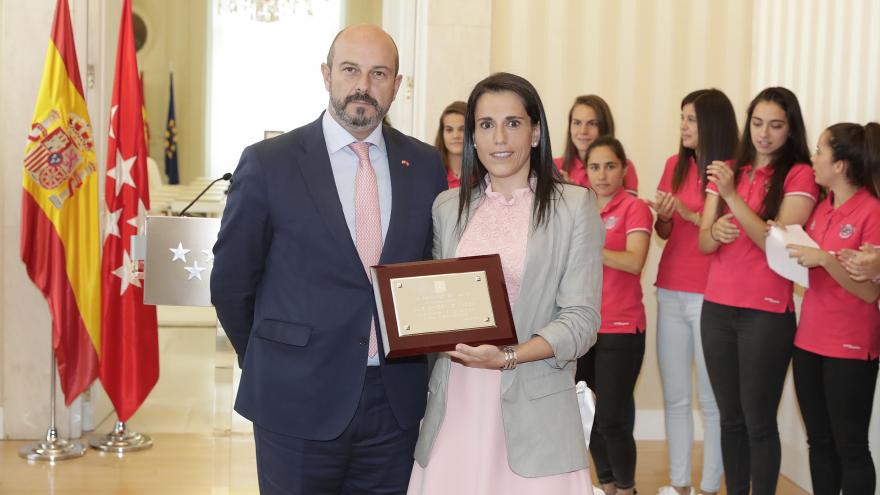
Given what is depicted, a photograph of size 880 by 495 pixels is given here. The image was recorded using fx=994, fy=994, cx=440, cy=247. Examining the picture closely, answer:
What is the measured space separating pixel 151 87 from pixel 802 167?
13.0 metres

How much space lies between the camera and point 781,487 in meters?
4.69

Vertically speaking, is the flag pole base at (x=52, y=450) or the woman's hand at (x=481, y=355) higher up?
the woman's hand at (x=481, y=355)

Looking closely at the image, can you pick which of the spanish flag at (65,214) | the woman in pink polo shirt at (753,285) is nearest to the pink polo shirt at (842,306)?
the woman in pink polo shirt at (753,285)

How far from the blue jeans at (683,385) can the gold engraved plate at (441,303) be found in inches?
91.1

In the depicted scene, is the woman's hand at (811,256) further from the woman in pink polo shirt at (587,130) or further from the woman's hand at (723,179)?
the woman in pink polo shirt at (587,130)

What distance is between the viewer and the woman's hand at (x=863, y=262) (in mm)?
3361

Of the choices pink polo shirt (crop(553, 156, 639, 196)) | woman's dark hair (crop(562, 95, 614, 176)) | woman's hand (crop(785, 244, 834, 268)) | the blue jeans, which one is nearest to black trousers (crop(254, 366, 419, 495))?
woman's hand (crop(785, 244, 834, 268))

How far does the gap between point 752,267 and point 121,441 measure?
3.34 m

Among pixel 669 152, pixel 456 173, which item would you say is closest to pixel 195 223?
pixel 456 173

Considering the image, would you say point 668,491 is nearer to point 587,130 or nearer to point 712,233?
point 712,233

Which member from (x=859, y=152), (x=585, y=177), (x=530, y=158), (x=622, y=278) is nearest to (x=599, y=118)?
(x=585, y=177)

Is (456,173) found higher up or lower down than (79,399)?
higher up

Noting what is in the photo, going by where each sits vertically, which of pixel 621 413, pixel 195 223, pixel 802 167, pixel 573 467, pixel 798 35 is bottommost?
pixel 621 413

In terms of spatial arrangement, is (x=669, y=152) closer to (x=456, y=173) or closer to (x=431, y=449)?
(x=456, y=173)
